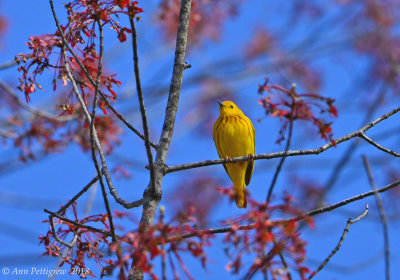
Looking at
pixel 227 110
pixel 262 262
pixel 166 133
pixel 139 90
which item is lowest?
pixel 262 262

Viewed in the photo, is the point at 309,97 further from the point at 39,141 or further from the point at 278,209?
the point at 39,141

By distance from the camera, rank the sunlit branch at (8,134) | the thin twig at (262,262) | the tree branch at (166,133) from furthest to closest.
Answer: the sunlit branch at (8,134)
the tree branch at (166,133)
the thin twig at (262,262)

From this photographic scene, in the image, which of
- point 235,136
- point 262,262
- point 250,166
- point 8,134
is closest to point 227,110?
point 235,136

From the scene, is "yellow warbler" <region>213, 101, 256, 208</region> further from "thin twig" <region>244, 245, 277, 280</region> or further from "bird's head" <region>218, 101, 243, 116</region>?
"thin twig" <region>244, 245, 277, 280</region>

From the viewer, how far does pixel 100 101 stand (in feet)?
11.4

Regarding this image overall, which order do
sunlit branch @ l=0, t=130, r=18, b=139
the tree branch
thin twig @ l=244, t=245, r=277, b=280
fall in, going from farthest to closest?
sunlit branch @ l=0, t=130, r=18, b=139
the tree branch
thin twig @ l=244, t=245, r=277, b=280

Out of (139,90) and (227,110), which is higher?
(227,110)

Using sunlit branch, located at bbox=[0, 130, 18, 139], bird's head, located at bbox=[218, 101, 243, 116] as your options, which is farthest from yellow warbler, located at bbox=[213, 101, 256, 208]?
sunlit branch, located at bbox=[0, 130, 18, 139]

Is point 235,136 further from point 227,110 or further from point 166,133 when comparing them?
point 166,133

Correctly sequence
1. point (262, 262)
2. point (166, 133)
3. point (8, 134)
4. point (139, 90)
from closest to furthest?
1. point (262, 262)
2. point (139, 90)
3. point (166, 133)
4. point (8, 134)

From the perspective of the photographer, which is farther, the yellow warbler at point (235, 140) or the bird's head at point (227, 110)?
the bird's head at point (227, 110)

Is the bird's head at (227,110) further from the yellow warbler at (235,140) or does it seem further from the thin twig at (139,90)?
the thin twig at (139,90)

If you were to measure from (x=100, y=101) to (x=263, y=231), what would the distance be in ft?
5.56

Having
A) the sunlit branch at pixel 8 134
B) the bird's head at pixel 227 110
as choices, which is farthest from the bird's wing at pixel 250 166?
the sunlit branch at pixel 8 134
